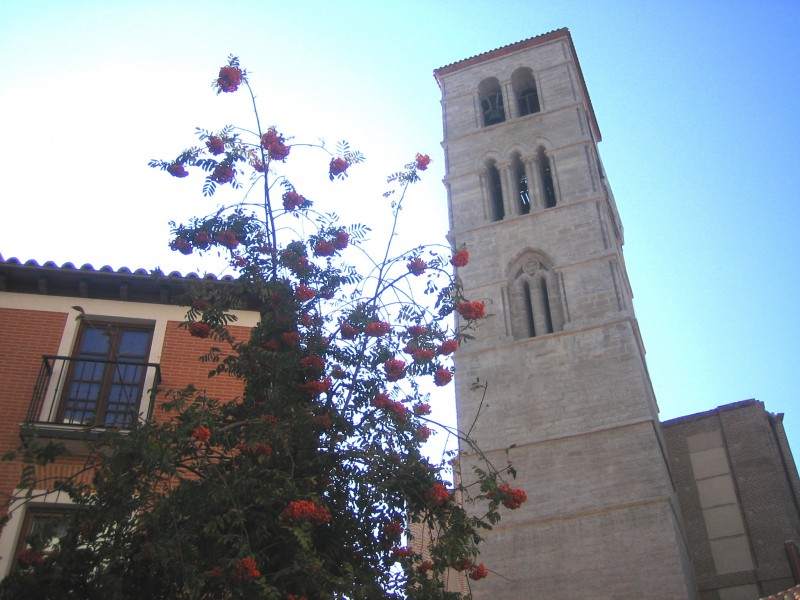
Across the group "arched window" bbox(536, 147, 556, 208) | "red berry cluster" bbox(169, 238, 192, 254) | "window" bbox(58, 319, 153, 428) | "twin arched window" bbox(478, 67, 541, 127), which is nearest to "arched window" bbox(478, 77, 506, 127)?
"twin arched window" bbox(478, 67, 541, 127)

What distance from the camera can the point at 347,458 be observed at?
657 cm

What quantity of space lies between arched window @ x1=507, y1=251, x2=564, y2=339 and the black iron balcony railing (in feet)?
39.0

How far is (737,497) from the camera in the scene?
722 inches

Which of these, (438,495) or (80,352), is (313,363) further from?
(80,352)

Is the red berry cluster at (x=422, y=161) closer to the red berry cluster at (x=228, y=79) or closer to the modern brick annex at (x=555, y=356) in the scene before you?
the red berry cluster at (x=228, y=79)

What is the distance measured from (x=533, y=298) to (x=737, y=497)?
19.4 feet

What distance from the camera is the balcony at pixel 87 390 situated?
855cm

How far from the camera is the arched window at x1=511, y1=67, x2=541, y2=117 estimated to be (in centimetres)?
2541

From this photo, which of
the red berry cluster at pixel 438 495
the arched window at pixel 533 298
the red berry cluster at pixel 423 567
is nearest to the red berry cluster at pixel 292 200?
the red berry cluster at pixel 438 495

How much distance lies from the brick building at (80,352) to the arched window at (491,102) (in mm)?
16924

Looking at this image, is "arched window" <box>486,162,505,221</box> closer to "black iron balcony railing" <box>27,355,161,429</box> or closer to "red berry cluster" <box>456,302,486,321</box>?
"black iron balcony railing" <box>27,355,161,429</box>

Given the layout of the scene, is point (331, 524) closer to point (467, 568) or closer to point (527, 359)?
point (467, 568)

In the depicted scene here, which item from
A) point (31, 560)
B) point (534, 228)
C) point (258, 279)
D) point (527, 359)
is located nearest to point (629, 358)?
point (527, 359)

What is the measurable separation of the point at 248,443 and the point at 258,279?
62.2 inches
